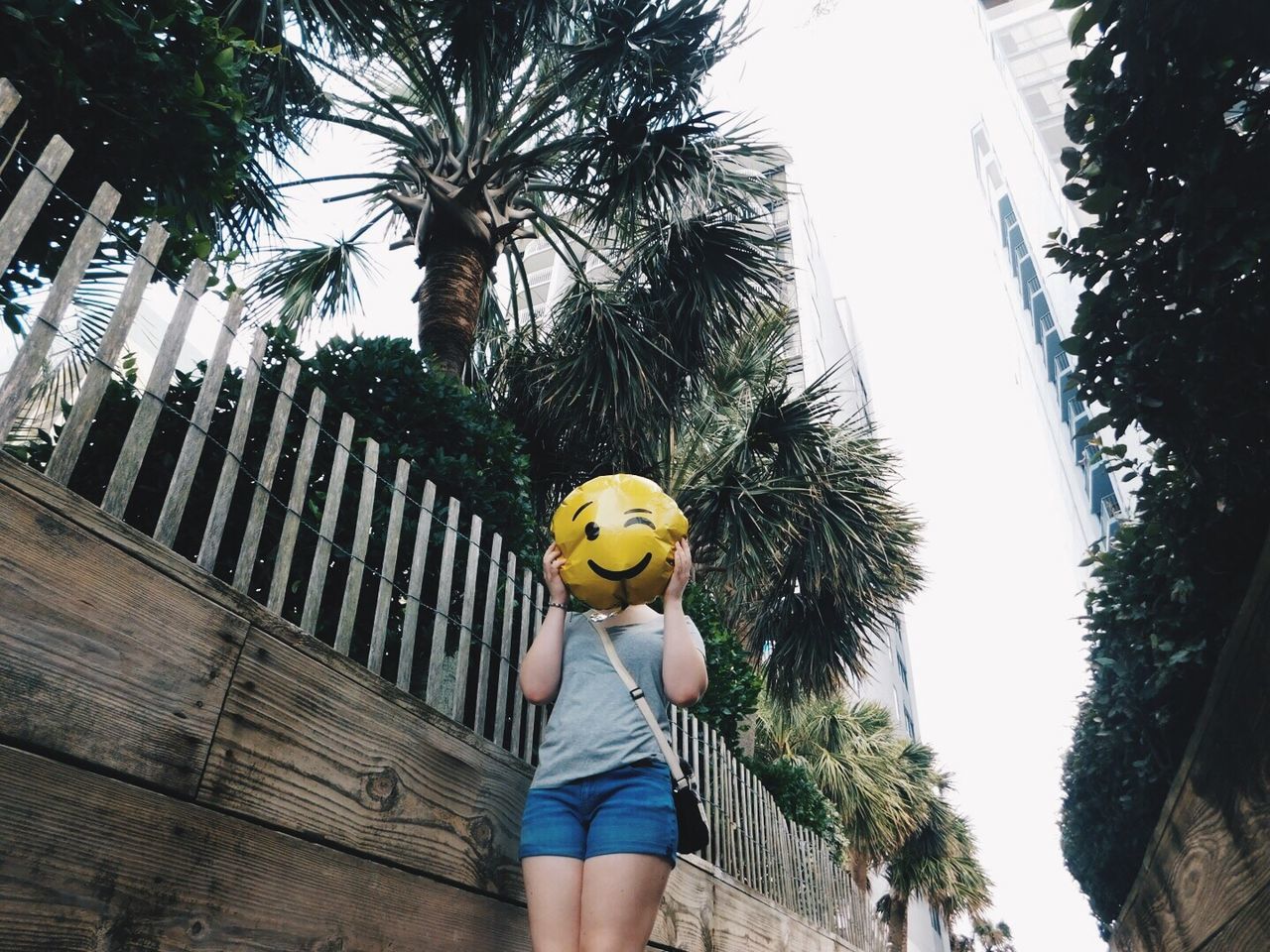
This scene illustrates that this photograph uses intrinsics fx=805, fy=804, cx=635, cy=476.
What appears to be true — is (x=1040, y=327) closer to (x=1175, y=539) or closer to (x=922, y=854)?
(x=922, y=854)

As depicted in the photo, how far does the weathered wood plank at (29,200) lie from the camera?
4.52 ft

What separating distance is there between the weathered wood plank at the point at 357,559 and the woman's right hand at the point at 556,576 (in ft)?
1.65

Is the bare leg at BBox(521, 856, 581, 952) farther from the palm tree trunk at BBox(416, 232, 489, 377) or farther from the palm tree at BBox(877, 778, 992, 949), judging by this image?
the palm tree at BBox(877, 778, 992, 949)

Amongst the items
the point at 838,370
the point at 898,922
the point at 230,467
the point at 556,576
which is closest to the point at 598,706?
the point at 556,576

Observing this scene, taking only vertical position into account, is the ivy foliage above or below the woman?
above

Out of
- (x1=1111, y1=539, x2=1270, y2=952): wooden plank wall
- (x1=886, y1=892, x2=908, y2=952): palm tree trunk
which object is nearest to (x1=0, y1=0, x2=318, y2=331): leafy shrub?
(x1=1111, y1=539, x2=1270, y2=952): wooden plank wall

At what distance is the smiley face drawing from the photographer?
6.97 ft

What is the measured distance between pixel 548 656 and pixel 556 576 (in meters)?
0.22

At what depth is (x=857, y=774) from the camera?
44.5 ft

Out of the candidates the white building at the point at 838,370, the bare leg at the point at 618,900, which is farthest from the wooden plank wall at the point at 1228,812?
the white building at the point at 838,370

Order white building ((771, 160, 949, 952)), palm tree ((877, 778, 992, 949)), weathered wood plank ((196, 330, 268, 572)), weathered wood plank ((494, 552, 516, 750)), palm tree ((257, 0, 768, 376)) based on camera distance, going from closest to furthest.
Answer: weathered wood plank ((196, 330, 268, 572)) < weathered wood plank ((494, 552, 516, 750)) < palm tree ((257, 0, 768, 376)) < palm tree ((877, 778, 992, 949)) < white building ((771, 160, 949, 952))

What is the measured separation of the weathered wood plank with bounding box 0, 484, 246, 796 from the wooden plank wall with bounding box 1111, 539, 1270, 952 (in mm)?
2476

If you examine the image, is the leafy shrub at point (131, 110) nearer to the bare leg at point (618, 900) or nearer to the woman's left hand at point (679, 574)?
the woman's left hand at point (679, 574)

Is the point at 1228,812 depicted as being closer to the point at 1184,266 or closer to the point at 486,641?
the point at 1184,266
